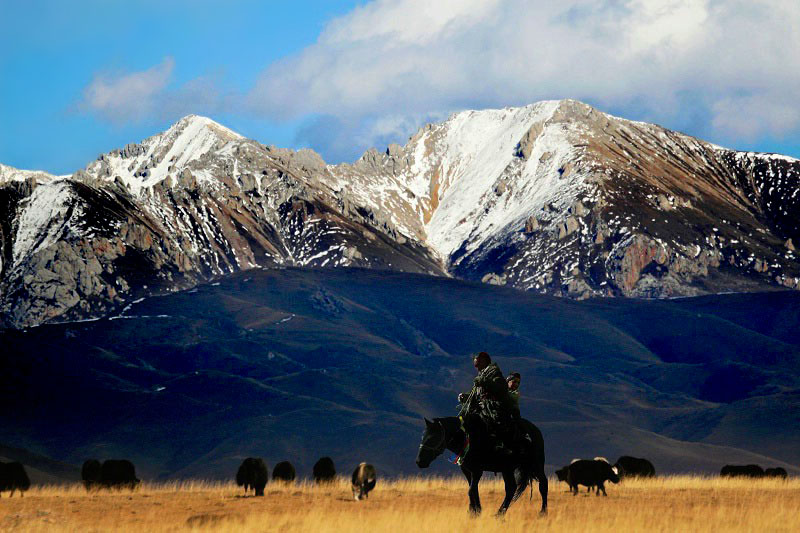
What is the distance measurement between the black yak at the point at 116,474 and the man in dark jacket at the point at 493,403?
76.5 ft

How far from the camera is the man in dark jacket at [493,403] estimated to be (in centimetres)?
2895

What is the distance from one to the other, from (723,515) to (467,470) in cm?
659

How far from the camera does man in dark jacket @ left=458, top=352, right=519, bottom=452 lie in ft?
95.0

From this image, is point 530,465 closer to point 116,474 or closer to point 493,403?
point 493,403

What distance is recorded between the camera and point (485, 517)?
29094 mm

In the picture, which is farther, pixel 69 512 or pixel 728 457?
pixel 728 457

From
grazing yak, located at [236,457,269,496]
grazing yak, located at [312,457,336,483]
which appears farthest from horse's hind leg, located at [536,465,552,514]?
grazing yak, located at [312,457,336,483]

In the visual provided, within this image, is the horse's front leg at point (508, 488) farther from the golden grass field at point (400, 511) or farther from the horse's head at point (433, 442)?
the horse's head at point (433, 442)

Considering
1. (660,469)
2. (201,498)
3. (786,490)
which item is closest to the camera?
(201,498)

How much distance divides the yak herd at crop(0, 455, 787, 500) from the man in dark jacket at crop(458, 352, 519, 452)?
8295 millimetres

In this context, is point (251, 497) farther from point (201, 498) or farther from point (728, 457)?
point (728, 457)

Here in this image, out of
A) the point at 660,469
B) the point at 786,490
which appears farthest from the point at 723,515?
the point at 660,469

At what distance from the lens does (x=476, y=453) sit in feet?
95.8

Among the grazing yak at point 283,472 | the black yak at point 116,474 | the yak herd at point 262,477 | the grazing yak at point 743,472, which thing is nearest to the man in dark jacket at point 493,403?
the yak herd at point 262,477
